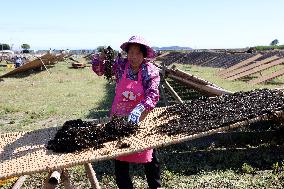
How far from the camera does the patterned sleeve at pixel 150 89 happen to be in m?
4.05

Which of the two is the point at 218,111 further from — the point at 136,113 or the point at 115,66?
the point at 115,66

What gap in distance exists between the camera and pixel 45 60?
30484 millimetres

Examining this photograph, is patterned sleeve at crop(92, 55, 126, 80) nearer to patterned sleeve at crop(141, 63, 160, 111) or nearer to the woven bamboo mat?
patterned sleeve at crop(141, 63, 160, 111)

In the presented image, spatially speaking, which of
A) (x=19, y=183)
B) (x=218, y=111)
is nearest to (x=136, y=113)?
(x=218, y=111)

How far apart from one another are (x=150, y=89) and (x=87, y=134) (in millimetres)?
813

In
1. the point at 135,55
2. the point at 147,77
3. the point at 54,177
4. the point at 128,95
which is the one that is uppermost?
the point at 135,55

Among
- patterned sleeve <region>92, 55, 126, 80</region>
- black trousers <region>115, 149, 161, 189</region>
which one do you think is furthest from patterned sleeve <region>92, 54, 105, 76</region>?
black trousers <region>115, 149, 161, 189</region>

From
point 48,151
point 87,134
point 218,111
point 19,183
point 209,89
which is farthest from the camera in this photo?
point 209,89

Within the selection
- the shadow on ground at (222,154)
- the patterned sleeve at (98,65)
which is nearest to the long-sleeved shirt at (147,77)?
the patterned sleeve at (98,65)

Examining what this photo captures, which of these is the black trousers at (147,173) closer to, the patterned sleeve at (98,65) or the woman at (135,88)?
the woman at (135,88)

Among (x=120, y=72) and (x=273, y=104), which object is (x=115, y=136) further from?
(x=273, y=104)

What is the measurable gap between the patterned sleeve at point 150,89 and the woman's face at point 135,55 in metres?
0.13

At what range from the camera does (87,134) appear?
3.96 metres

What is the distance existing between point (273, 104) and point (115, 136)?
1.89m
